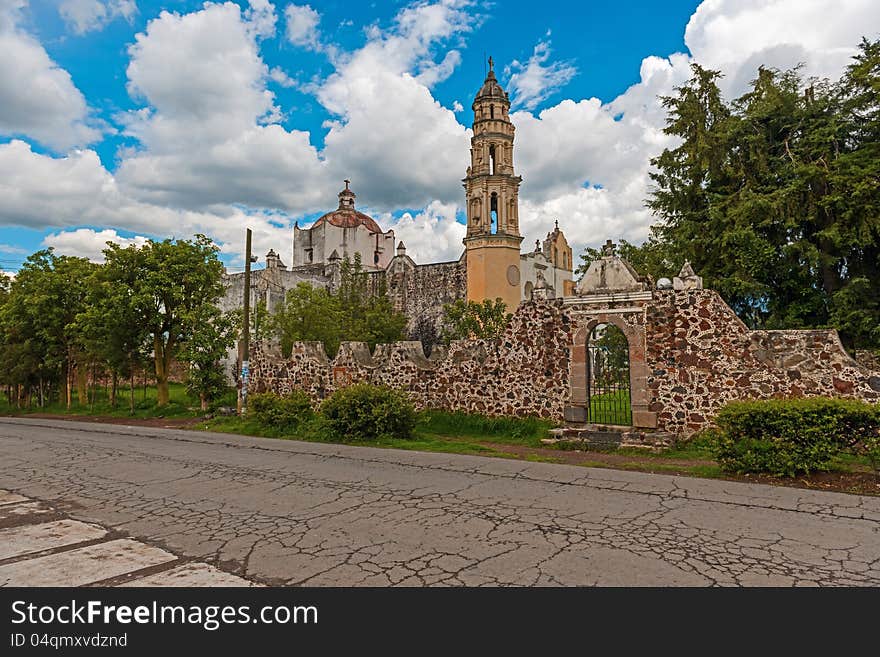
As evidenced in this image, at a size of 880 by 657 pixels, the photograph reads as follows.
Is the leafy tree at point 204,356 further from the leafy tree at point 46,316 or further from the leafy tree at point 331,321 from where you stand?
the leafy tree at point 46,316

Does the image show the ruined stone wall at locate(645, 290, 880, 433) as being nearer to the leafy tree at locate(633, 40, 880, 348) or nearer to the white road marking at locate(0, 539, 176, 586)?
the leafy tree at locate(633, 40, 880, 348)

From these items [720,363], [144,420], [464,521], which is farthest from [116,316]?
[720,363]

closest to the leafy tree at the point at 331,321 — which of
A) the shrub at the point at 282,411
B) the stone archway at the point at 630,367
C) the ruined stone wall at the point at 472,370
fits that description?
the ruined stone wall at the point at 472,370

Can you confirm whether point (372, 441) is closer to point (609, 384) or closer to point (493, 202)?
point (609, 384)

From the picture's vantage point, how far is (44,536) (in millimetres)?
5891

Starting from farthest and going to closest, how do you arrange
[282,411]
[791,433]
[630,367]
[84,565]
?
[282,411], [630,367], [791,433], [84,565]

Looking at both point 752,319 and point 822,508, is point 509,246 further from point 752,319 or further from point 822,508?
point 822,508

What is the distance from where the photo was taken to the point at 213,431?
1681cm

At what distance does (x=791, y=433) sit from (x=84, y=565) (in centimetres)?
868

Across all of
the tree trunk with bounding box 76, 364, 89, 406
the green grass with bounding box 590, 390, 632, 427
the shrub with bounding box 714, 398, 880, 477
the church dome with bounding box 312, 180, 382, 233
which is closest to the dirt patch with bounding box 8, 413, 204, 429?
the tree trunk with bounding box 76, 364, 89, 406

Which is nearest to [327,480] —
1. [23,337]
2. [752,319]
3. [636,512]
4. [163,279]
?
[636,512]

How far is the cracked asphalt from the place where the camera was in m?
4.69

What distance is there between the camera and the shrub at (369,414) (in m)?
13.3

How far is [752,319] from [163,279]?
19776 millimetres
